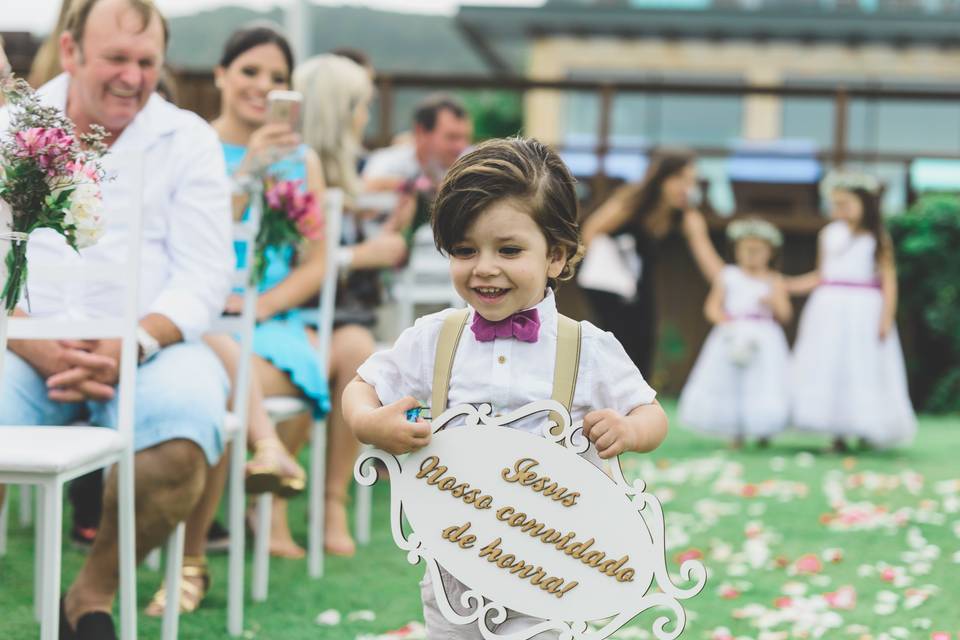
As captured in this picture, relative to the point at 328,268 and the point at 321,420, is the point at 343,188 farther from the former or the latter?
the point at 321,420

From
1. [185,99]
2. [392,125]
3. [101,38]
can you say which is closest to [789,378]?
[392,125]

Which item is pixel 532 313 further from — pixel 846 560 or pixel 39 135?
pixel 846 560

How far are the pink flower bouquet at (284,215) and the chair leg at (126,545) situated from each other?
119cm

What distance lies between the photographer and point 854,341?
27.9 ft

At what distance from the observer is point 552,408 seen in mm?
2227

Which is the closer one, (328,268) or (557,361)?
(557,361)

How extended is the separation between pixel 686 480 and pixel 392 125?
5.01m

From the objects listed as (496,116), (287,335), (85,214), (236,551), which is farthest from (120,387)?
(496,116)

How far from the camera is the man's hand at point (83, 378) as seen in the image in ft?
10.9

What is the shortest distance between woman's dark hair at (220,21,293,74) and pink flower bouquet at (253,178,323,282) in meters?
0.60

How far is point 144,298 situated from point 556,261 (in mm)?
1591

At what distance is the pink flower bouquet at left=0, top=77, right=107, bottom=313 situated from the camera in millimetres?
2641

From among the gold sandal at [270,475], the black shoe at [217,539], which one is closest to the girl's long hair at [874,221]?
the black shoe at [217,539]

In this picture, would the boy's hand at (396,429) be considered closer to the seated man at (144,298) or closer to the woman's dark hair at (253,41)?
the seated man at (144,298)
